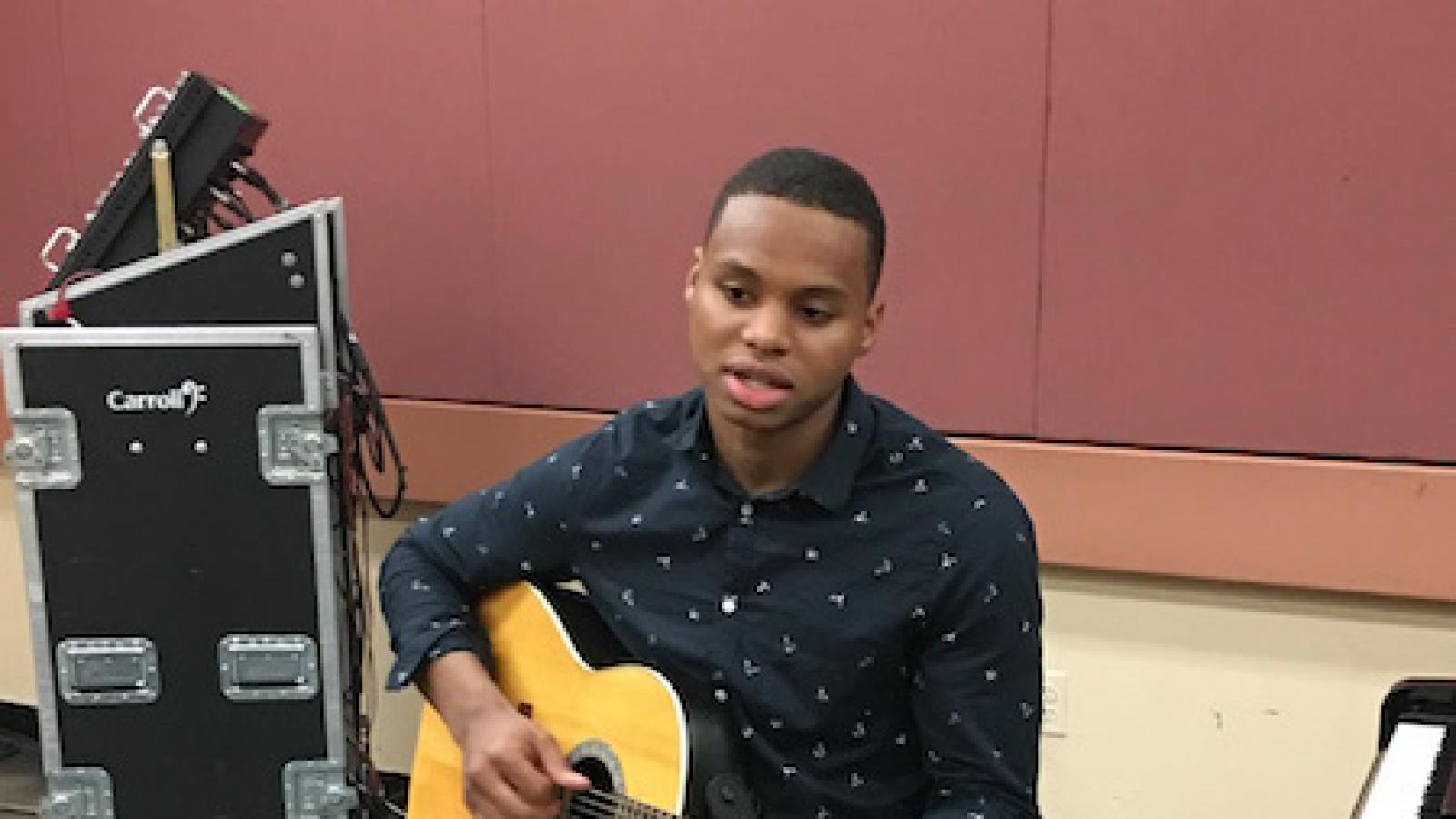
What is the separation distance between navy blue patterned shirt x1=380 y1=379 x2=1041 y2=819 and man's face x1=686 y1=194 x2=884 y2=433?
11 centimetres

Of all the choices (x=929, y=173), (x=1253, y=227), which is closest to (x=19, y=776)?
(x=929, y=173)

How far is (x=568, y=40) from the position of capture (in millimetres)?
2168

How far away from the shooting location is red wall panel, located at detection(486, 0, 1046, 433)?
6.33ft

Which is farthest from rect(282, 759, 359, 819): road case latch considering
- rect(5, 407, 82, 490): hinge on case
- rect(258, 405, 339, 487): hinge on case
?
rect(5, 407, 82, 490): hinge on case

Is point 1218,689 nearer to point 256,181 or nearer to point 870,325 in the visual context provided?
point 870,325

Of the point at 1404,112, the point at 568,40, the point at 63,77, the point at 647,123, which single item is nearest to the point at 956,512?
the point at 1404,112

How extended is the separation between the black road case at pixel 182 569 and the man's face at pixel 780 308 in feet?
2.68

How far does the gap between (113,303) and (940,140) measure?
1.18m

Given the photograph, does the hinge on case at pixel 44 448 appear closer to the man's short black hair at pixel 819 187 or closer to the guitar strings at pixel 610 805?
the guitar strings at pixel 610 805

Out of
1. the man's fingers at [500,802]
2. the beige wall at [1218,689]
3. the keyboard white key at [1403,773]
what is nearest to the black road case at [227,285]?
the man's fingers at [500,802]

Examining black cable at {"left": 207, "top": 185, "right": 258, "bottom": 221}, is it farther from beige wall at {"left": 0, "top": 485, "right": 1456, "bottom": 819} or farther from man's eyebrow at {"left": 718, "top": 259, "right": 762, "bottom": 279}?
beige wall at {"left": 0, "top": 485, "right": 1456, "bottom": 819}

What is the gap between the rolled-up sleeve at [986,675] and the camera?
48.1 inches

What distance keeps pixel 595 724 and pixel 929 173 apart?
0.99 m

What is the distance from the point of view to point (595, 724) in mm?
1363
